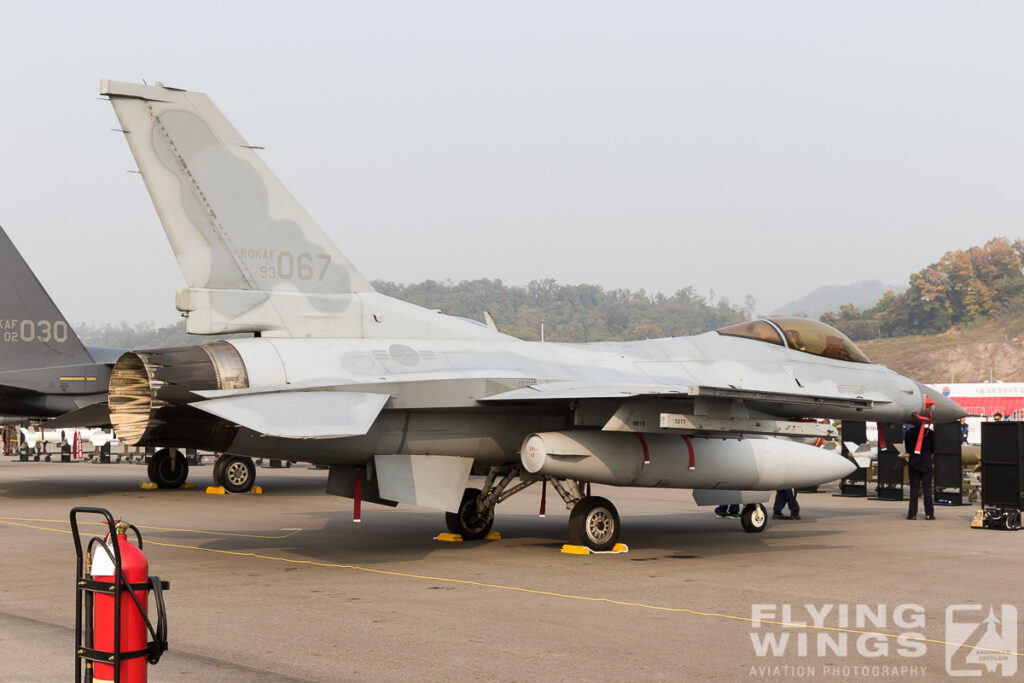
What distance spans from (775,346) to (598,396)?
14.9ft

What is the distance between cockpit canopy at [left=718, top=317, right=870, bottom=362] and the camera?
14070mm

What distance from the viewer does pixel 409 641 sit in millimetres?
6691

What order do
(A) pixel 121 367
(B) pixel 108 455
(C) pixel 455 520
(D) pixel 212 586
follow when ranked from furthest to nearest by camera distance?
(B) pixel 108 455 < (C) pixel 455 520 < (A) pixel 121 367 < (D) pixel 212 586

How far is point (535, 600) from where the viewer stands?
834 cm

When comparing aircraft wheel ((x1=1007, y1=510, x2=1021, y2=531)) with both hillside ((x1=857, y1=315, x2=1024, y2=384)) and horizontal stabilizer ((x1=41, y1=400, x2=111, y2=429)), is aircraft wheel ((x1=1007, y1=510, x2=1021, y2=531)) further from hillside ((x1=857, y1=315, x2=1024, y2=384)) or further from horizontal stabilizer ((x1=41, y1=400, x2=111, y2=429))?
hillside ((x1=857, y1=315, x2=1024, y2=384))

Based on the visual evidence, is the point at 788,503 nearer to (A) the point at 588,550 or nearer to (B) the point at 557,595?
(A) the point at 588,550

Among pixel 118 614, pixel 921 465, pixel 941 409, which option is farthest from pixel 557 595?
pixel 921 465

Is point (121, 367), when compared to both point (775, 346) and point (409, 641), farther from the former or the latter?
Answer: point (775, 346)

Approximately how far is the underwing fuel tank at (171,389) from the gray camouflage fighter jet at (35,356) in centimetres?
1018

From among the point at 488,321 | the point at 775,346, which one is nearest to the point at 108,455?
the point at 488,321

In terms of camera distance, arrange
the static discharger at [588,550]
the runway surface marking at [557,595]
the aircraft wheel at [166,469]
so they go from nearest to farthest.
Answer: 1. the runway surface marking at [557,595]
2. the static discharger at [588,550]
3. the aircraft wheel at [166,469]

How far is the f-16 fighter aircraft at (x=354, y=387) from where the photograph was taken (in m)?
9.73

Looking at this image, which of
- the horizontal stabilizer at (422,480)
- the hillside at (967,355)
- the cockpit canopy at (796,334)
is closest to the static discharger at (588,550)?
the horizontal stabilizer at (422,480)

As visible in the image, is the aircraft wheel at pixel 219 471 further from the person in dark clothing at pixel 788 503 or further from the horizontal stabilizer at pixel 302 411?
the horizontal stabilizer at pixel 302 411
